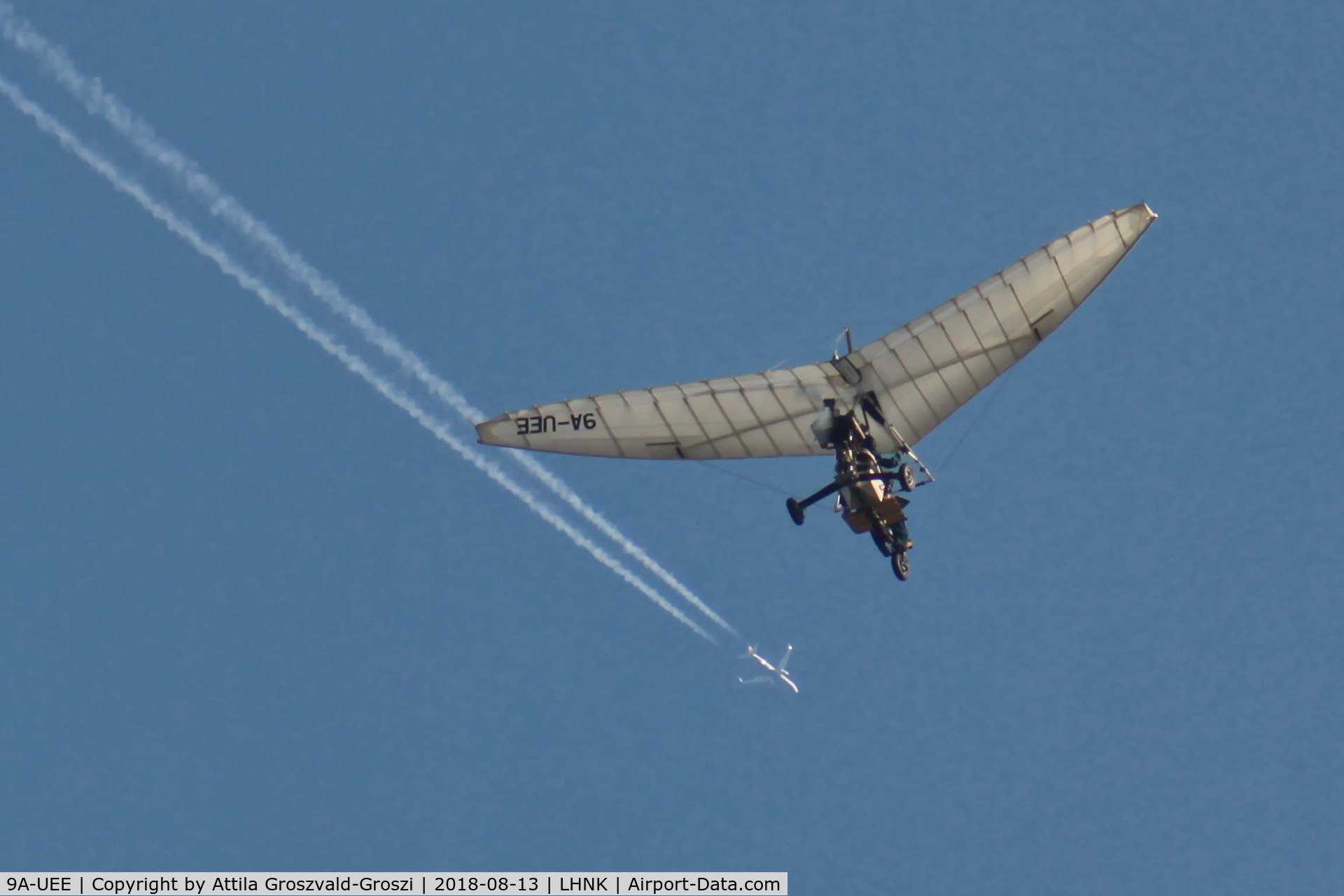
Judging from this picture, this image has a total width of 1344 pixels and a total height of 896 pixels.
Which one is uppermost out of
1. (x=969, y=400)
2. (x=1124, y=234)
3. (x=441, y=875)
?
(x=1124, y=234)

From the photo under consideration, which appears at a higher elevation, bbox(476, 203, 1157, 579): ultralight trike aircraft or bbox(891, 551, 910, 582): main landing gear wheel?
bbox(476, 203, 1157, 579): ultralight trike aircraft

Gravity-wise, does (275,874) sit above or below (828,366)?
below

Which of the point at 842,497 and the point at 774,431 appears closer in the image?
the point at 842,497

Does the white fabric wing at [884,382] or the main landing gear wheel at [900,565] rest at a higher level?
the white fabric wing at [884,382]

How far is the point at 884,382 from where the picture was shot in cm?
4700

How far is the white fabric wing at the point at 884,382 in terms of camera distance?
154 ft

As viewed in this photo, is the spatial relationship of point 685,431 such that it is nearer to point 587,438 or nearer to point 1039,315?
point 587,438

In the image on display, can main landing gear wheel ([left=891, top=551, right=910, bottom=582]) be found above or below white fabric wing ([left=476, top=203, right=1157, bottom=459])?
below

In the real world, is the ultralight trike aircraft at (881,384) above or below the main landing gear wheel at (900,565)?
above

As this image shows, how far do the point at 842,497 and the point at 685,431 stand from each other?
5.09 meters

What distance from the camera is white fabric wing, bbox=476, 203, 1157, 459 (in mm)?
46906

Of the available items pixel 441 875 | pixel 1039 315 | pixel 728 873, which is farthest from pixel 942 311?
pixel 441 875

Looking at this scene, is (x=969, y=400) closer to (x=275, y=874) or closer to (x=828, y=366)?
(x=828, y=366)

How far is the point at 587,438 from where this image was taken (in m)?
47.4
